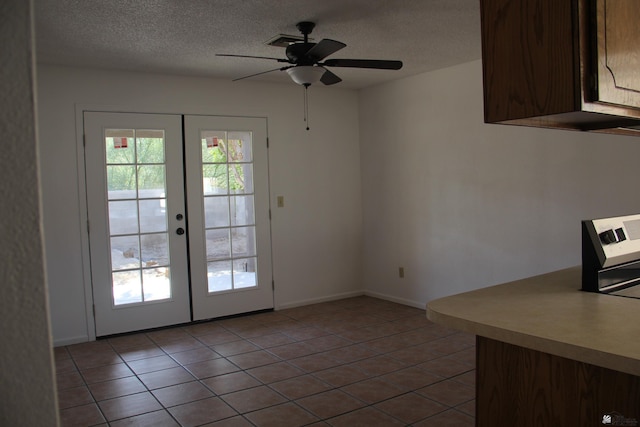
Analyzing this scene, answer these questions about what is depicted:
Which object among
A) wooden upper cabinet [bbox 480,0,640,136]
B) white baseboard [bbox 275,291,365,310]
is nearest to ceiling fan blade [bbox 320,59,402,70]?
wooden upper cabinet [bbox 480,0,640,136]

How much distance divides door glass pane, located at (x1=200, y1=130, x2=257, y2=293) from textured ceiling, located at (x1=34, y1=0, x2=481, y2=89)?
80 cm

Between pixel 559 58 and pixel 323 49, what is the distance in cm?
183

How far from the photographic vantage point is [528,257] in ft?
13.8

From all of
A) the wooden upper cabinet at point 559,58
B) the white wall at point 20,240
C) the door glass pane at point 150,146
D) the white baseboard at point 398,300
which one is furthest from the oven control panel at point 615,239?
the door glass pane at point 150,146

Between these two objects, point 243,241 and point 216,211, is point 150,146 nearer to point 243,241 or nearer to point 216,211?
point 216,211

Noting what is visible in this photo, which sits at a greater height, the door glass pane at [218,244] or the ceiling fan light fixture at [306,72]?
the ceiling fan light fixture at [306,72]

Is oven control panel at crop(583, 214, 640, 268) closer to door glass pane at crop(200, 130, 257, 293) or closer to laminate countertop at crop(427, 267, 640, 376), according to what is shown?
laminate countertop at crop(427, 267, 640, 376)

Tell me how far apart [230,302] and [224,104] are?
2.02m

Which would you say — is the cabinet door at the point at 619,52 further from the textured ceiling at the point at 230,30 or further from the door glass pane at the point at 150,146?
the door glass pane at the point at 150,146

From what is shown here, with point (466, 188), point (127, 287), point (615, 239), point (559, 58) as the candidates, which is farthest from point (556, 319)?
point (127, 287)

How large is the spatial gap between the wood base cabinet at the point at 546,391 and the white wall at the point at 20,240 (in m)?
1.39

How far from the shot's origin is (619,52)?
4.86 feet

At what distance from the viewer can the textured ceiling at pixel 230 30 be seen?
301 cm

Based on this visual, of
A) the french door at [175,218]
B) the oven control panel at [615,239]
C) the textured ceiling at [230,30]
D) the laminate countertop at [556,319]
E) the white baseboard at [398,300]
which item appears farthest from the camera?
the white baseboard at [398,300]
